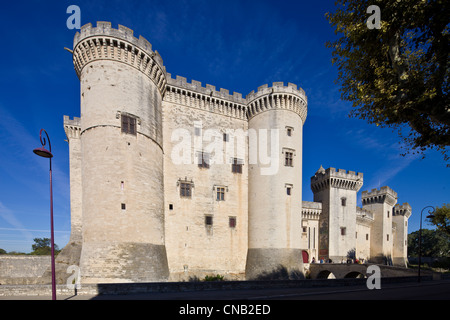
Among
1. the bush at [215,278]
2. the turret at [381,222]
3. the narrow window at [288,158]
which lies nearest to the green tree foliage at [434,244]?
the turret at [381,222]

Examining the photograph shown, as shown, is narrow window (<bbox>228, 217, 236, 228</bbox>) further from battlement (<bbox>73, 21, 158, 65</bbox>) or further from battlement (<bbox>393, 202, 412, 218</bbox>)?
battlement (<bbox>393, 202, 412, 218</bbox>)

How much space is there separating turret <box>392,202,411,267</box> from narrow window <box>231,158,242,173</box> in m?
36.1

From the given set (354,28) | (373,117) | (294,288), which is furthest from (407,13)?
(294,288)

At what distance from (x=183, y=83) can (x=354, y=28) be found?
1850cm

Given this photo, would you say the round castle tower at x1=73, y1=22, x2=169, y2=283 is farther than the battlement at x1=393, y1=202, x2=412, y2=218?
No

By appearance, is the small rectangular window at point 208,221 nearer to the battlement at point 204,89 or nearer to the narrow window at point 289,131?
the narrow window at point 289,131

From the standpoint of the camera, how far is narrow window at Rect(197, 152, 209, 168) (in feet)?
82.2

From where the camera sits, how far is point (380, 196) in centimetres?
3978

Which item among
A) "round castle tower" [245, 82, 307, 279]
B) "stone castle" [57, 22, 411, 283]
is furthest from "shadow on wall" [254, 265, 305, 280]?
"stone castle" [57, 22, 411, 283]

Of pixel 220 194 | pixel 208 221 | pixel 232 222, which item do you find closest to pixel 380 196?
pixel 232 222

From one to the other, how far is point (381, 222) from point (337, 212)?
36.7ft

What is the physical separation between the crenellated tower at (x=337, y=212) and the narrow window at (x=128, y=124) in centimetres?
2605

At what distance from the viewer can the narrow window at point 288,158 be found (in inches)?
1017

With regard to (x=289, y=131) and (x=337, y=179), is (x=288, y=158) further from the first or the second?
(x=337, y=179)
